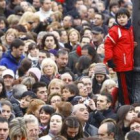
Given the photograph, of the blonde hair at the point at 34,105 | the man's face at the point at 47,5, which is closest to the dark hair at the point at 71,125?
the blonde hair at the point at 34,105

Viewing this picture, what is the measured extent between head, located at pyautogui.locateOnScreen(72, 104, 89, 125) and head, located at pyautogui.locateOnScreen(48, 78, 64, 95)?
5.35 ft

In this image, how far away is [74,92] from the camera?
19.3 meters

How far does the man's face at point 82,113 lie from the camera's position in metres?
17.8

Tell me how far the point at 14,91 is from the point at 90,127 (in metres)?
2.10

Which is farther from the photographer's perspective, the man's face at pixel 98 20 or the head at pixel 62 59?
the man's face at pixel 98 20

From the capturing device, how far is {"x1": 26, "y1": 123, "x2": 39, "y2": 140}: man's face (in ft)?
53.4

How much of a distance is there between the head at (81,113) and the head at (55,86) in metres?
1.63

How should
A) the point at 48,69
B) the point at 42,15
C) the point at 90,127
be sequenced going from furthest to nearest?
the point at 42,15
the point at 48,69
the point at 90,127

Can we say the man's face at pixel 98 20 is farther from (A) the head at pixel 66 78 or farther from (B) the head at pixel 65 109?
(B) the head at pixel 65 109

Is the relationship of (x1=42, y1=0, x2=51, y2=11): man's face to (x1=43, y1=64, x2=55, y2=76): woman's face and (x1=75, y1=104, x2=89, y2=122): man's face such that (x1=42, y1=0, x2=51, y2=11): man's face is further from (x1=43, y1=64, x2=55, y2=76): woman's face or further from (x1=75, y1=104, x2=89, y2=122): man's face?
(x1=75, y1=104, x2=89, y2=122): man's face

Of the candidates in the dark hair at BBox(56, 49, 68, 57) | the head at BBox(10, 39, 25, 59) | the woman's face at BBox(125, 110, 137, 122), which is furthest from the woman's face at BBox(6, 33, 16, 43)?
the woman's face at BBox(125, 110, 137, 122)

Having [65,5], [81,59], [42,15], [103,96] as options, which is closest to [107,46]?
[103,96]

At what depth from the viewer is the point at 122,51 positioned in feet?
60.7

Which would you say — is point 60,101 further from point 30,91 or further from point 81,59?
point 81,59
